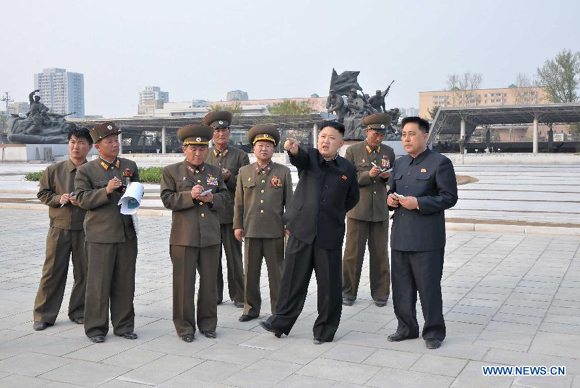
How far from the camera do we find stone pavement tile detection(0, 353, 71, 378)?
4246mm

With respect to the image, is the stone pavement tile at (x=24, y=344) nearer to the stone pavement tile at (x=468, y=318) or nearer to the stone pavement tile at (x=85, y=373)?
the stone pavement tile at (x=85, y=373)

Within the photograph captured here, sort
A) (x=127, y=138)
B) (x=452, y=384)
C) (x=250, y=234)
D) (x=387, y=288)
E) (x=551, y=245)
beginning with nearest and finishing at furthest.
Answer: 1. (x=452, y=384)
2. (x=250, y=234)
3. (x=387, y=288)
4. (x=551, y=245)
5. (x=127, y=138)

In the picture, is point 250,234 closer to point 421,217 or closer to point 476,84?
point 421,217

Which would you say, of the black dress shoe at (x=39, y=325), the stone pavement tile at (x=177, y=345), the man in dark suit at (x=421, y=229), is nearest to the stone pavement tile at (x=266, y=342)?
the stone pavement tile at (x=177, y=345)

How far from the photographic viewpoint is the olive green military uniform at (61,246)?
217 inches

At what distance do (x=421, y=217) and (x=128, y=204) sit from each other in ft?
7.35

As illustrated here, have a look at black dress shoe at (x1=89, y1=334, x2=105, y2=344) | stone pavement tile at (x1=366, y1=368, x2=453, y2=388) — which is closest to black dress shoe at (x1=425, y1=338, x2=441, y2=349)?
stone pavement tile at (x1=366, y1=368, x2=453, y2=388)

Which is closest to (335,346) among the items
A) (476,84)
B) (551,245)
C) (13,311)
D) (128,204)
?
(128,204)

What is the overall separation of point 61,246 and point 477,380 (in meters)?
3.57

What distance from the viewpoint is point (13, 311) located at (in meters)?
5.91

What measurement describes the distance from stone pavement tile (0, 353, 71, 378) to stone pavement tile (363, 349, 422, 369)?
2.13m

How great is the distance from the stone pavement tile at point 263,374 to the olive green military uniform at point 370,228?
2005 millimetres

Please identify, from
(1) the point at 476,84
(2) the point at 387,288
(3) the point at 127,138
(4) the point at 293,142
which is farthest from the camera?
(3) the point at 127,138

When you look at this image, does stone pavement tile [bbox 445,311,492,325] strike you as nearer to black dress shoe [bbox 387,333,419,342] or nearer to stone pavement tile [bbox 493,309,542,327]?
stone pavement tile [bbox 493,309,542,327]
